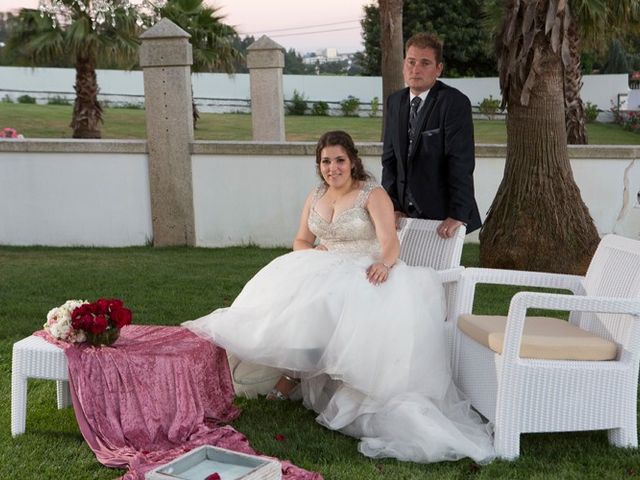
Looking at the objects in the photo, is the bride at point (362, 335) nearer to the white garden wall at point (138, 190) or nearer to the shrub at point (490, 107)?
the white garden wall at point (138, 190)

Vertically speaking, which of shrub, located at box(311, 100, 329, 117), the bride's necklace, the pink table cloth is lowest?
the pink table cloth

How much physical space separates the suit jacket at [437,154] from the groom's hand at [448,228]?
0.06 metres

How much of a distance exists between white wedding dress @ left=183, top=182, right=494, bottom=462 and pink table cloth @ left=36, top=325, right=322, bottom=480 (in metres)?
0.30

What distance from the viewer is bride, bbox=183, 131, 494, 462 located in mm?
4527

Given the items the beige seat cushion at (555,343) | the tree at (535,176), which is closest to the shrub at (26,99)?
the tree at (535,176)

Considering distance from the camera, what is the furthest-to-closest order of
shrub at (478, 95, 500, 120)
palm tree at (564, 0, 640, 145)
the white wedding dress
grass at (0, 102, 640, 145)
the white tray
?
shrub at (478, 95, 500, 120)
grass at (0, 102, 640, 145)
palm tree at (564, 0, 640, 145)
the white wedding dress
the white tray

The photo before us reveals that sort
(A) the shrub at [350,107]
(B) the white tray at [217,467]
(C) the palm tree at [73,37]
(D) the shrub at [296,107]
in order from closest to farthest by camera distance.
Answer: (B) the white tray at [217,467] → (C) the palm tree at [73,37] → (A) the shrub at [350,107] → (D) the shrub at [296,107]

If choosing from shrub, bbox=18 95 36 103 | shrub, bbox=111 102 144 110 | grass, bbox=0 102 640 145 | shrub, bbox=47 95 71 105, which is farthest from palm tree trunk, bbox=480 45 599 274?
shrub, bbox=18 95 36 103

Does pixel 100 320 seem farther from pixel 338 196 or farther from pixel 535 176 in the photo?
pixel 535 176

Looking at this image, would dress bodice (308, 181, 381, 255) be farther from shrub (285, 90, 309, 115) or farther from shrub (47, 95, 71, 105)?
shrub (47, 95, 71, 105)

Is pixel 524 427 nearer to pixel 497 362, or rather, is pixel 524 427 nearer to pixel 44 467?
pixel 497 362

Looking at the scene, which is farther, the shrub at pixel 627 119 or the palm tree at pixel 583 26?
the shrub at pixel 627 119

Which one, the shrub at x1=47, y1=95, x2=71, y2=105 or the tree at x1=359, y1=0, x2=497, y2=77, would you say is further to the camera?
the tree at x1=359, y1=0, x2=497, y2=77

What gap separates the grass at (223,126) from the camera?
102 ft
